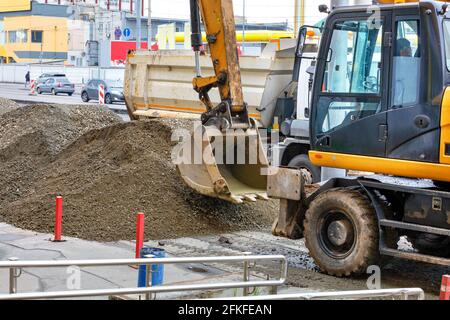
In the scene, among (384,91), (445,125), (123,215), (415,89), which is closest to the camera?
(445,125)

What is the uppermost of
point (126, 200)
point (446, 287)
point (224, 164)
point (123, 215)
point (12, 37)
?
point (12, 37)

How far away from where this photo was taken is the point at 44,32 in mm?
86562

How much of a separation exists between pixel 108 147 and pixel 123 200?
84.9 inches

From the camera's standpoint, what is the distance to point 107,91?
42375 mm

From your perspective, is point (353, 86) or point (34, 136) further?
point (34, 136)

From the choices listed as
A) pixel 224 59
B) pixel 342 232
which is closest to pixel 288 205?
pixel 342 232

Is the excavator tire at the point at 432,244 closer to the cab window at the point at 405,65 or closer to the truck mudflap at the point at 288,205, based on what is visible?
the truck mudflap at the point at 288,205

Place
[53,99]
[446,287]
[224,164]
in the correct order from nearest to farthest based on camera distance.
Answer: [446,287] < [224,164] < [53,99]

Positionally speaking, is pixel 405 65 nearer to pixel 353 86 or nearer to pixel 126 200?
pixel 353 86

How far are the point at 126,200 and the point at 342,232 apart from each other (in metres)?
4.24

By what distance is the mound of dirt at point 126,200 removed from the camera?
1234cm

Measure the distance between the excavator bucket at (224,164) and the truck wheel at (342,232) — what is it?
2.20 m

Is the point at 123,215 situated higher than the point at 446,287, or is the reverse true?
the point at 446,287
